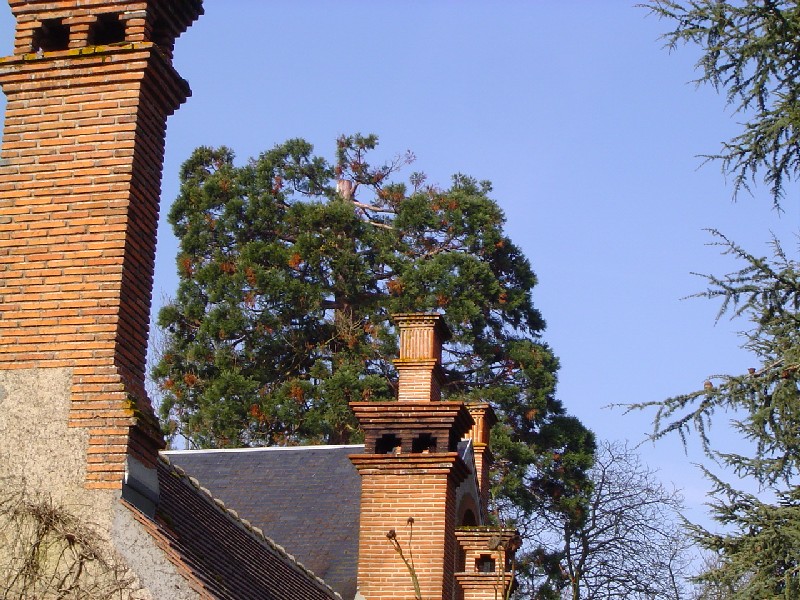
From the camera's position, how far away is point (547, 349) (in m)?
32.1

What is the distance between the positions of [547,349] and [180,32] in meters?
22.0

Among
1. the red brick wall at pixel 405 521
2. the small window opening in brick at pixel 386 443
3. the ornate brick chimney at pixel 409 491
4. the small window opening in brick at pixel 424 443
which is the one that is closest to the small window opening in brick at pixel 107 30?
the ornate brick chimney at pixel 409 491

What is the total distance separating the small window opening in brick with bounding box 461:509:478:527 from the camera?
17.5 meters

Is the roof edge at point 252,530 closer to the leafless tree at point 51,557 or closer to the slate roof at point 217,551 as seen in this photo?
the slate roof at point 217,551

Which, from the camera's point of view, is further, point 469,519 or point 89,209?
point 469,519

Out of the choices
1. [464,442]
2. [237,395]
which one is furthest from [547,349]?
[464,442]

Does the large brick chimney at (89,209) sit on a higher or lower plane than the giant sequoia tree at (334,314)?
lower

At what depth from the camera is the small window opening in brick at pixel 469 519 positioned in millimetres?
17453

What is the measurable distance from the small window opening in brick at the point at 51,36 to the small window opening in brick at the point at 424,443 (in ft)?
20.7

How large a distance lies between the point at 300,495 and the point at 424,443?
3405mm

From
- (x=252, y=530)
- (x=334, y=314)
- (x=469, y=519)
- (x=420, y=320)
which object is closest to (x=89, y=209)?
(x=252, y=530)

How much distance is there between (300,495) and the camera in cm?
1780

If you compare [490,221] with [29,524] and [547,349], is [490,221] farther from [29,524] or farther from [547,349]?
[29,524]

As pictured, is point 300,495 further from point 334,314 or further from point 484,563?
point 334,314
